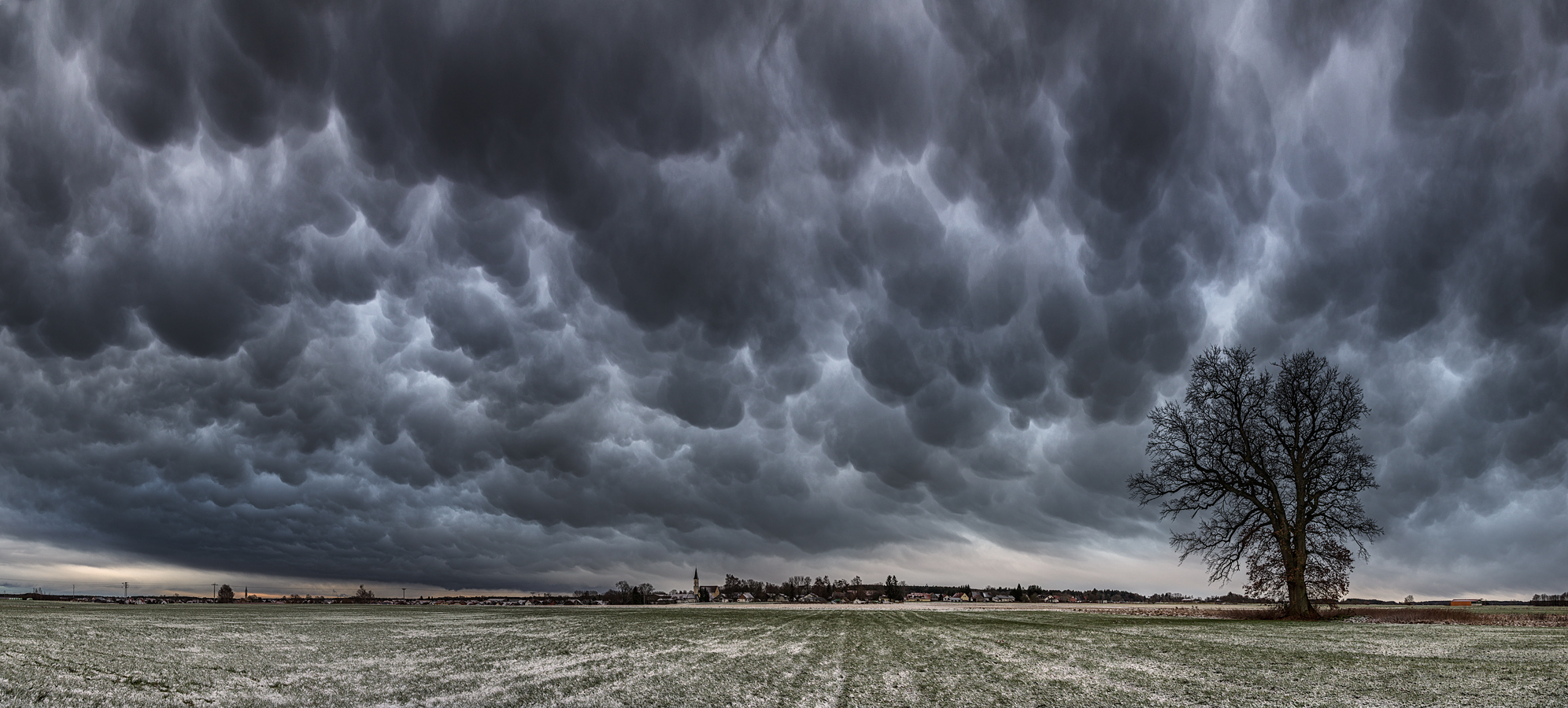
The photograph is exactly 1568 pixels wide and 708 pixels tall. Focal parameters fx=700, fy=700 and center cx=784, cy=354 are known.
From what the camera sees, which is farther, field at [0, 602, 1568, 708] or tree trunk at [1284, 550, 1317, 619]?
tree trunk at [1284, 550, 1317, 619]

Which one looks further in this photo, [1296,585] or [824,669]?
[1296,585]

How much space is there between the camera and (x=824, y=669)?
62.7 feet

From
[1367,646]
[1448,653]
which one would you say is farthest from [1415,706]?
[1367,646]

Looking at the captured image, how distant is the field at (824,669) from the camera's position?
14.0m

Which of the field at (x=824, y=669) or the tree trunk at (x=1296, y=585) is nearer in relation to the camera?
the field at (x=824, y=669)

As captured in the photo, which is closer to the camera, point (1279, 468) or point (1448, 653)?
point (1448, 653)

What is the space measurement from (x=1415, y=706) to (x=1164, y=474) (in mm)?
33723

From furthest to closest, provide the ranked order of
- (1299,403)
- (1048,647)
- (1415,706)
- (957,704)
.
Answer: (1299,403) → (1048,647) → (957,704) → (1415,706)

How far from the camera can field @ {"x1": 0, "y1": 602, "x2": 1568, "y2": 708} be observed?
13961mm

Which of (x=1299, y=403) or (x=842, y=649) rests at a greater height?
(x=1299, y=403)

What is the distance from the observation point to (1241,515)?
138ft

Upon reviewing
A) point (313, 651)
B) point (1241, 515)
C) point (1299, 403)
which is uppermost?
point (1299, 403)

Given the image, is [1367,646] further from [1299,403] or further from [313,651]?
[313,651]

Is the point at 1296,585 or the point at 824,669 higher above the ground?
the point at 1296,585
